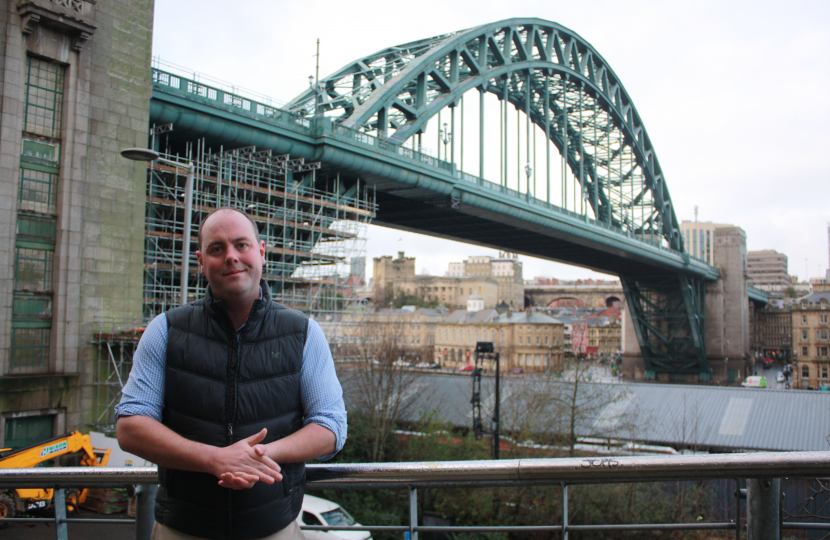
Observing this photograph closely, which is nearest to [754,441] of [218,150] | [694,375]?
[218,150]

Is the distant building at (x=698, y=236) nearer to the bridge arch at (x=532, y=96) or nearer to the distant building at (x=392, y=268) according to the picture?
the distant building at (x=392, y=268)

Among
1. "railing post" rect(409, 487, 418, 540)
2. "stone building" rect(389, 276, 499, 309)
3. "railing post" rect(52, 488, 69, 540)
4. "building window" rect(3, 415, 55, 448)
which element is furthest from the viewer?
"stone building" rect(389, 276, 499, 309)

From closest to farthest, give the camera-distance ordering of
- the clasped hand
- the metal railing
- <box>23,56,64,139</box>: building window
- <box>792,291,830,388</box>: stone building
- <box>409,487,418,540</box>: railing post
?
the clasped hand
the metal railing
<box>409,487,418,540</box>: railing post
<box>23,56,64,139</box>: building window
<box>792,291,830,388</box>: stone building

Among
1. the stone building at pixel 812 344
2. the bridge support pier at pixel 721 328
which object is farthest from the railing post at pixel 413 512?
the stone building at pixel 812 344

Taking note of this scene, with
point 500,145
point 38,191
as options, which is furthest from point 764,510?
point 500,145

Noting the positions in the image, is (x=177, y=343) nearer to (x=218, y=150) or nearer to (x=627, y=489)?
(x=627, y=489)

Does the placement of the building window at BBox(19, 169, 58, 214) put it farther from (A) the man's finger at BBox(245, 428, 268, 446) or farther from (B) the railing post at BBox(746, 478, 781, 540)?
(B) the railing post at BBox(746, 478, 781, 540)

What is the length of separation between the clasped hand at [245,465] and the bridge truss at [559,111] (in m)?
20.7

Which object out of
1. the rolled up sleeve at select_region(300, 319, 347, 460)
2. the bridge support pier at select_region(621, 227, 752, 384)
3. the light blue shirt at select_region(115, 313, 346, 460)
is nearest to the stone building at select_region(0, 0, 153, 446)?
the light blue shirt at select_region(115, 313, 346, 460)

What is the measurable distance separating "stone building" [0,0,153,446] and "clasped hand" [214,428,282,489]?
1411 centimetres

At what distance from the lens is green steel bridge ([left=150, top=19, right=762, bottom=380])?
20.4m

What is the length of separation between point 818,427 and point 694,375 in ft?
112

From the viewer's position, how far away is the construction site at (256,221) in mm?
15273

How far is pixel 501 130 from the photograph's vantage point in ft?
139
